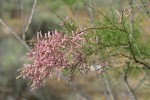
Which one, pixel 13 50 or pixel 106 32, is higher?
pixel 13 50

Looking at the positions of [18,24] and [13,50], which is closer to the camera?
[13,50]

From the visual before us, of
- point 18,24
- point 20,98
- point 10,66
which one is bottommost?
point 20,98

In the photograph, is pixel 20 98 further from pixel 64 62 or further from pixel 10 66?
pixel 64 62

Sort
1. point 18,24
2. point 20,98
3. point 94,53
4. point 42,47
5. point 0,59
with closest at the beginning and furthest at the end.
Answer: point 42,47 < point 94,53 < point 20,98 < point 0,59 < point 18,24

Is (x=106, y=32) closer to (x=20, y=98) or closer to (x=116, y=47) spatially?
(x=116, y=47)

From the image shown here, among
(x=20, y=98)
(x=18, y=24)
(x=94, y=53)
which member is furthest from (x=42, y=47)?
(x=18, y=24)

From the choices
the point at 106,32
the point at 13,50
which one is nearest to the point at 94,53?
the point at 106,32

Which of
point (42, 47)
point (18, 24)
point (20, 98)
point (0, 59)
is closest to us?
point (42, 47)
